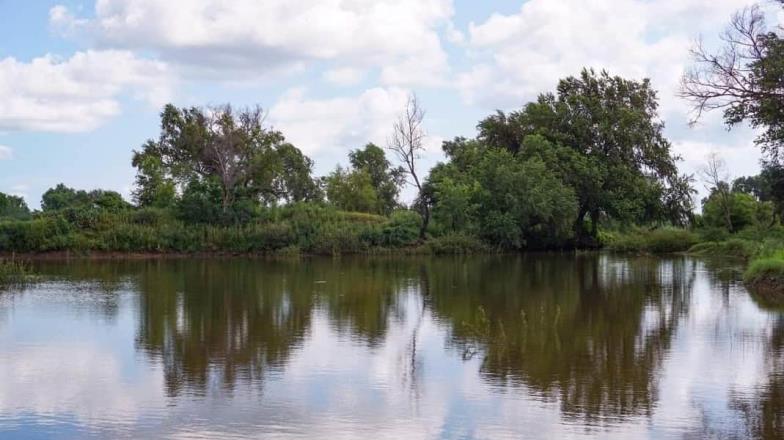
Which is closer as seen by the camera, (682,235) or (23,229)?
(23,229)

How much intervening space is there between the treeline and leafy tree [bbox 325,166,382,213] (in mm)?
5158

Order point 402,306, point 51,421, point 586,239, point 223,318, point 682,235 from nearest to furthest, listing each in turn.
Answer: point 51,421 → point 223,318 → point 402,306 → point 682,235 → point 586,239

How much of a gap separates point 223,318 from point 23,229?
29051 millimetres

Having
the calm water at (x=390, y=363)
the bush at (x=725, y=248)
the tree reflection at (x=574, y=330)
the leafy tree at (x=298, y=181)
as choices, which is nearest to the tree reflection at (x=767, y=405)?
the calm water at (x=390, y=363)

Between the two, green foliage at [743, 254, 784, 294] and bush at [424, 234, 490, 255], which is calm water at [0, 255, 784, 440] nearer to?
green foliage at [743, 254, 784, 294]

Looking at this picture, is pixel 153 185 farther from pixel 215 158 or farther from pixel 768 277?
pixel 768 277

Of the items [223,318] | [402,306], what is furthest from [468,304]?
[223,318]

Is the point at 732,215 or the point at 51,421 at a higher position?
the point at 732,215

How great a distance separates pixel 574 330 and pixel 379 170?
5318 cm

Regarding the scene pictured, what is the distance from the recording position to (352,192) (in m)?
58.1

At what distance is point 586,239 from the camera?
51.6 meters

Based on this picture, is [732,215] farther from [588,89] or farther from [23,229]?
[23,229]

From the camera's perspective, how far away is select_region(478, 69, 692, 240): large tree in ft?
158

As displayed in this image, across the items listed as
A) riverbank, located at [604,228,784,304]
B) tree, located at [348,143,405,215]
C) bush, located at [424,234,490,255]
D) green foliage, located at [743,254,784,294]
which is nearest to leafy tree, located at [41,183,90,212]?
tree, located at [348,143,405,215]
